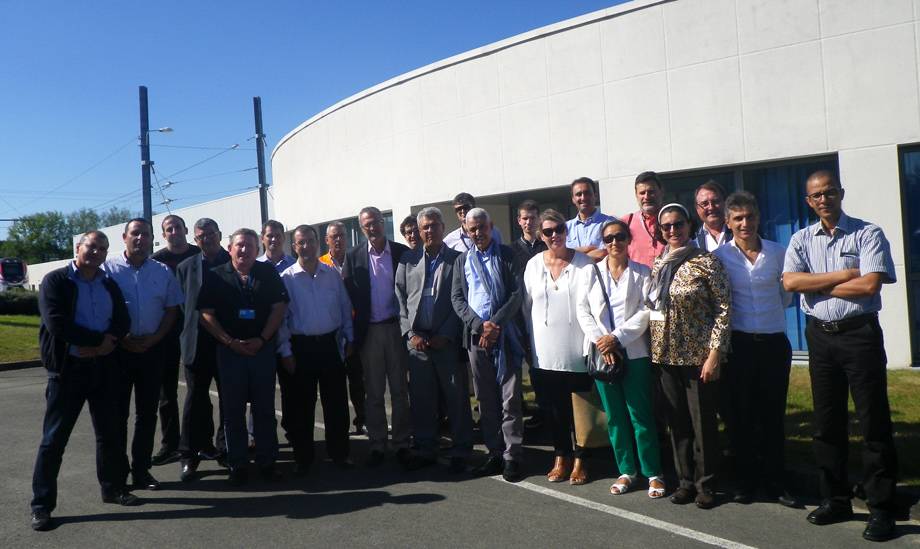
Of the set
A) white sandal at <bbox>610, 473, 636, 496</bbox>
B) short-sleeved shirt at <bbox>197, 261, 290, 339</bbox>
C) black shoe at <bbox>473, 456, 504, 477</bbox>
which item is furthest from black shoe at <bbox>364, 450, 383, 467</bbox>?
white sandal at <bbox>610, 473, 636, 496</bbox>

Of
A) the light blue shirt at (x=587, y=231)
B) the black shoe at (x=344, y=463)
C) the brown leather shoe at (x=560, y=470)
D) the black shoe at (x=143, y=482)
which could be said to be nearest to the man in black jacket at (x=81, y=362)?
the black shoe at (x=143, y=482)

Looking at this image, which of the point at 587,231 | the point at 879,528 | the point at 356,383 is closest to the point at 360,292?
the point at 356,383

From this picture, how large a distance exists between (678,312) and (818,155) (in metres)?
6.20

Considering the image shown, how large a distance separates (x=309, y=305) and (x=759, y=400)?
12.3ft

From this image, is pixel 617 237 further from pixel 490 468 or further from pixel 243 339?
pixel 243 339

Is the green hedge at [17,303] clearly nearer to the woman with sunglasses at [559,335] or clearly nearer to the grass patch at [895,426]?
the woman with sunglasses at [559,335]

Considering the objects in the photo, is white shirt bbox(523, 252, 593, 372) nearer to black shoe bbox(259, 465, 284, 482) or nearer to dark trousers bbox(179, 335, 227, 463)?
black shoe bbox(259, 465, 284, 482)

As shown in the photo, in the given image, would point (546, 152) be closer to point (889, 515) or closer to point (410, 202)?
point (410, 202)

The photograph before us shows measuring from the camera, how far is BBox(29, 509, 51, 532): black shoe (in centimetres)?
A: 466

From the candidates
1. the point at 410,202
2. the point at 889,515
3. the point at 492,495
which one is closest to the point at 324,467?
the point at 492,495

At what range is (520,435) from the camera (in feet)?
18.1

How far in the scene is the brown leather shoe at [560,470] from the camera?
5340 millimetres

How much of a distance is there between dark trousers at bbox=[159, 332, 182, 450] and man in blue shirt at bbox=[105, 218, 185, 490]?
569mm

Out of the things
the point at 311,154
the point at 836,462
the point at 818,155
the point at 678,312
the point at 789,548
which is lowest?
the point at 789,548
